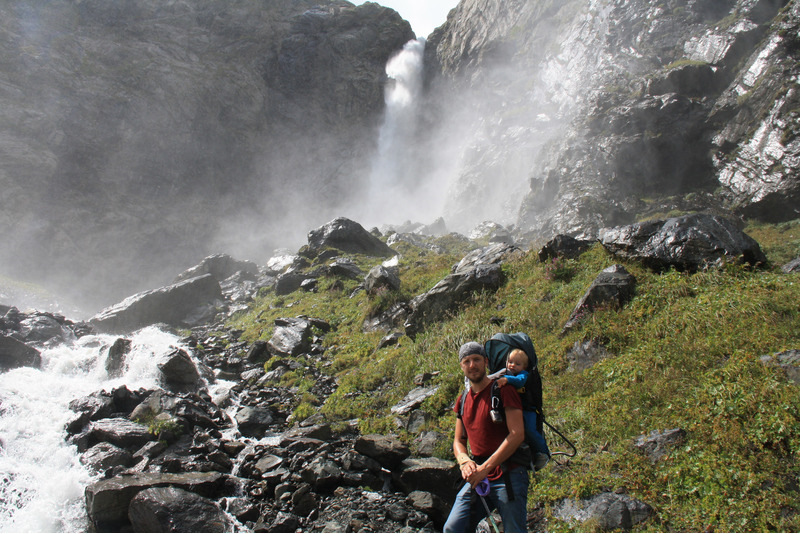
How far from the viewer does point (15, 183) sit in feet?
119

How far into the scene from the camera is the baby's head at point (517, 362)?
3783mm

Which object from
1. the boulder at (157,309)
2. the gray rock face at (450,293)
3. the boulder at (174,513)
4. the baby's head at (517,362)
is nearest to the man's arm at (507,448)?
the baby's head at (517,362)

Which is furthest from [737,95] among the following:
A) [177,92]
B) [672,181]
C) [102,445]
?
[177,92]

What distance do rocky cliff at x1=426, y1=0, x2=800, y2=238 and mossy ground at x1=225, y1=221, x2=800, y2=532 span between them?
842 inches

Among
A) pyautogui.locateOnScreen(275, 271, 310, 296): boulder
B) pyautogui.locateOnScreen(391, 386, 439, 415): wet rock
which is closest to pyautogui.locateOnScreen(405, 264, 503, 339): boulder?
pyautogui.locateOnScreen(391, 386, 439, 415): wet rock

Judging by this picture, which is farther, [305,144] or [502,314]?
[305,144]

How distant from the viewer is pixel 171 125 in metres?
47.2

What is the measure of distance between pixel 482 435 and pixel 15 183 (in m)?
50.1

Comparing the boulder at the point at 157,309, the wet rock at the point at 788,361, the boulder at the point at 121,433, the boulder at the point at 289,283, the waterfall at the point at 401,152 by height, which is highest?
the waterfall at the point at 401,152

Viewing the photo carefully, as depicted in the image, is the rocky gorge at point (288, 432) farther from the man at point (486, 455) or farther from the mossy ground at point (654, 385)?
the man at point (486, 455)

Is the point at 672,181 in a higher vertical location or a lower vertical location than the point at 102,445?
higher

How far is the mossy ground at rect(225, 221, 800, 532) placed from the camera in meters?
4.34

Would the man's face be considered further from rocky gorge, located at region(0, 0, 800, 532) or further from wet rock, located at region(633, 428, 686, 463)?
wet rock, located at region(633, 428, 686, 463)

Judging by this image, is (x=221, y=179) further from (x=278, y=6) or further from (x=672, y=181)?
(x=672, y=181)
